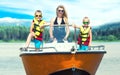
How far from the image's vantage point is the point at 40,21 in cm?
1430

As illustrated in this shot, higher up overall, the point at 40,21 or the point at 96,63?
the point at 40,21

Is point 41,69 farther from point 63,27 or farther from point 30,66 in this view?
point 63,27

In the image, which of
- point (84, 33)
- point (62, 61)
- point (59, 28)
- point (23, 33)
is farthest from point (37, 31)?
point (23, 33)

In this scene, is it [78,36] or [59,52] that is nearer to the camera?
Answer: [59,52]

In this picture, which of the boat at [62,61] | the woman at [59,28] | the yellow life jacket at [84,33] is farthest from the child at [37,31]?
the yellow life jacket at [84,33]

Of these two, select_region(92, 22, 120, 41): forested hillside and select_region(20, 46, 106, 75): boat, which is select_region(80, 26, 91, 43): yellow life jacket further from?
select_region(92, 22, 120, 41): forested hillside

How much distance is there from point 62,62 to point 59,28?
1069 millimetres

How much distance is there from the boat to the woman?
2.57 feet

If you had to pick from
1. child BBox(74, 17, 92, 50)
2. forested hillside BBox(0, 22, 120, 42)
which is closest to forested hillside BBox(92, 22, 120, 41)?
forested hillside BBox(0, 22, 120, 42)

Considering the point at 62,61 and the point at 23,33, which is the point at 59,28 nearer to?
the point at 62,61

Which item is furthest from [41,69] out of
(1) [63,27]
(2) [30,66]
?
(1) [63,27]

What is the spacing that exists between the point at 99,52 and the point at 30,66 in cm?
175

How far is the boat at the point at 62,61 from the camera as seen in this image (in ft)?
43.4

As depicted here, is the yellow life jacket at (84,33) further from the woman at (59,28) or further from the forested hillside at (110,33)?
the forested hillside at (110,33)
